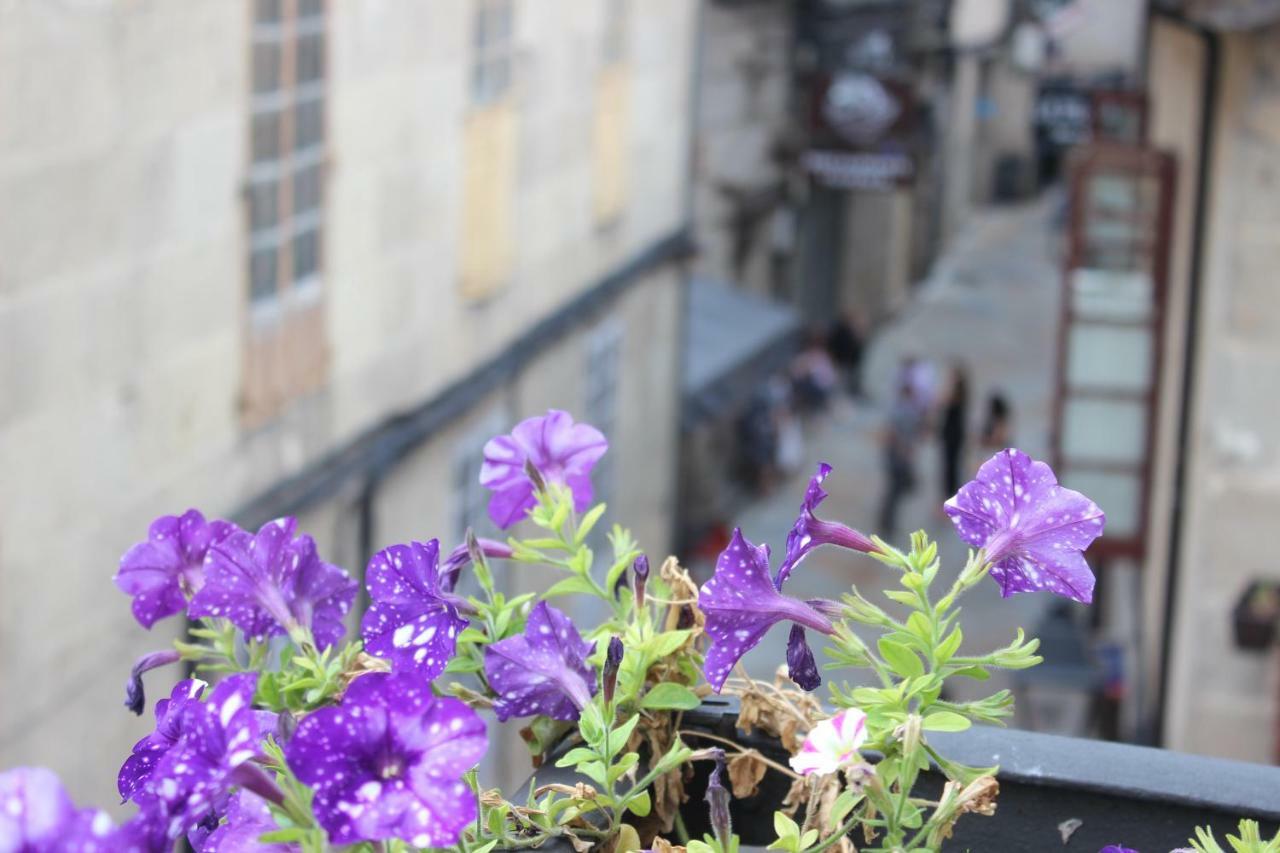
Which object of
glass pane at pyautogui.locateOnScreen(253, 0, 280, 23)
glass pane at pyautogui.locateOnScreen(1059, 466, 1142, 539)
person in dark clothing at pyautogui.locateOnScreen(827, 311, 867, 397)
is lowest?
person in dark clothing at pyautogui.locateOnScreen(827, 311, 867, 397)

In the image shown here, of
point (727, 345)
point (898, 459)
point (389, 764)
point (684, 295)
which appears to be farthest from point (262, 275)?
point (898, 459)

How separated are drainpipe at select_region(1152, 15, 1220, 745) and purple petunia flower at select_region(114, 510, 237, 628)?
6.23 metres

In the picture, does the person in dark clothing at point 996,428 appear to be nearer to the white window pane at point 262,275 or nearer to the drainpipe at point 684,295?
the drainpipe at point 684,295

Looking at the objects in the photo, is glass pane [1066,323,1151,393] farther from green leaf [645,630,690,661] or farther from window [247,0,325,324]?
green leaf [645,630,690,661]

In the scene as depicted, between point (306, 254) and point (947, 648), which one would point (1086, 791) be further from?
point (306, 254)

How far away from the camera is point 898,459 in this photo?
18016mm

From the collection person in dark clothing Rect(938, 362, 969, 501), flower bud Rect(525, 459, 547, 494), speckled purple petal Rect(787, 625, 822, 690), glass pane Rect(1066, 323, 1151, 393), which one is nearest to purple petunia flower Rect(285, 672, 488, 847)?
speckled purple petal Rect(787, 625, 822, 690)

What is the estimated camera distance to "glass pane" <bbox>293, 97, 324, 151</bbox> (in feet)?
29.4

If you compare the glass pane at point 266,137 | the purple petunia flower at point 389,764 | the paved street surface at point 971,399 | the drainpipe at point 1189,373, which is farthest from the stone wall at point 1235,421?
the purple petunia flower at point 389,764

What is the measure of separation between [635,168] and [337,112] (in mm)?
6153

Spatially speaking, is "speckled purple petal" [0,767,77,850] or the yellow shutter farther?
the yellow shutter

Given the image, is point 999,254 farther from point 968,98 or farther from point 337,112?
point 337,112

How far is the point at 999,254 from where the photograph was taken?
3553 centimetres

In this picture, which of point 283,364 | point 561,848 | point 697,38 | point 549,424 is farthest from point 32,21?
point 697,38
